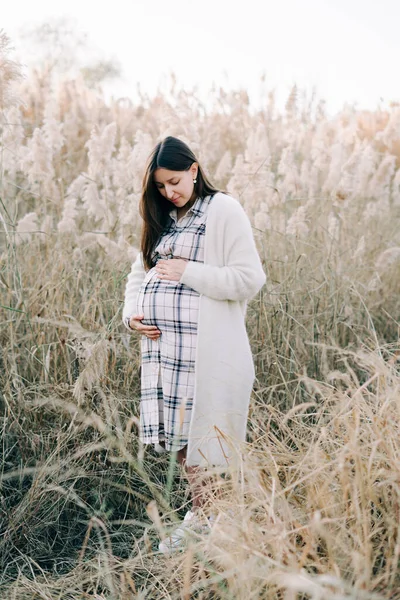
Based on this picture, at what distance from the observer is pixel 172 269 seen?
7.48 ft

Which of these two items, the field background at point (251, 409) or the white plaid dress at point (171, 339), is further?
the white plaid dress at point (171, 339)

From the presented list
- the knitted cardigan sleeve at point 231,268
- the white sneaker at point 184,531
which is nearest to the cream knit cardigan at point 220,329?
the knitted cardigan sleeve at point 231,268

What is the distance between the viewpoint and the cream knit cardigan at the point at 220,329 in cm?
224

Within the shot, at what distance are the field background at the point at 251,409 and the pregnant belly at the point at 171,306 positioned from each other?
283 millimetres

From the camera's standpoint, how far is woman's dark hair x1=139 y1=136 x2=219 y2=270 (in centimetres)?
225

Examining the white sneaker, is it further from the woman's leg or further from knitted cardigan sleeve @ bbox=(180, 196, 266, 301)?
knitted cardigan sleeve @ bbox=(180, 196, 266, 301)

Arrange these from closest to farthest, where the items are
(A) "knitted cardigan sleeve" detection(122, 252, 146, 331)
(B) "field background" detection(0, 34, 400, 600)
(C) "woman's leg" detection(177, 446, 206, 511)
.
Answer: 1. (B) "field background" detection(0, 34, 400, 600)
2. (C) "woman's leg" detection(177, 446, 206, 511)
3. (A) "knitted cardigan sleeve" detection(122, 252, 146, 331)

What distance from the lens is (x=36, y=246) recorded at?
3566 millimetres

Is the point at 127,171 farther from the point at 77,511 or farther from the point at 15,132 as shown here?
the point at 77,511

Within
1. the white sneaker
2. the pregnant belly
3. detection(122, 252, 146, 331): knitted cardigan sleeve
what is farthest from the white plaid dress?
the white sneaker

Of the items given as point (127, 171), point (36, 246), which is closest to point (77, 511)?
point (36, 246)

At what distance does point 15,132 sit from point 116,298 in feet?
3.95

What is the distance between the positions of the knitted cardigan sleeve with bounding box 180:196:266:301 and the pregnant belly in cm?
6

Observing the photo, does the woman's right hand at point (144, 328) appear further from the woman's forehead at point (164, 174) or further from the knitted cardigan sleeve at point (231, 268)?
the woman's forehead at point (164, 174)
